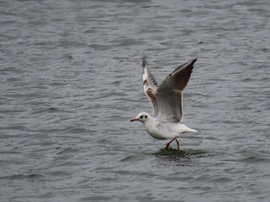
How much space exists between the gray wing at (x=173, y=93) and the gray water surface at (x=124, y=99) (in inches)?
27.6

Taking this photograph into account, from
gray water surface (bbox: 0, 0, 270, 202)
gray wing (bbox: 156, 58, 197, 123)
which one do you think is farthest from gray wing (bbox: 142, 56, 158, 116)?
gray water surface (bbox: 0, 0, 270, 202)

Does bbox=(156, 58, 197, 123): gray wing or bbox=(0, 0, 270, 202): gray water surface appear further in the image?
bbox=(156, 58, 197, 123): gray wing

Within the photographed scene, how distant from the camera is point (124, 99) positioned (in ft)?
55.8

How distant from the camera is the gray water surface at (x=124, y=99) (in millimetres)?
11516

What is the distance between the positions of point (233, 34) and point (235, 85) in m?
4.39

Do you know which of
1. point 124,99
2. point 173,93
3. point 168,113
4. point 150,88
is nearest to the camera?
point 173,93

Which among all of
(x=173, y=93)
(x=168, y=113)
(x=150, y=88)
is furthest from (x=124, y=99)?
(x=173, y=93)

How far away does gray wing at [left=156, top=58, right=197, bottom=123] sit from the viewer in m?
12.3

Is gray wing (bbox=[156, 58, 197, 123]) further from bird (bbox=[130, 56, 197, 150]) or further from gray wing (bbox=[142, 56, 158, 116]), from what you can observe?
gray wing (bbox=[142, 56, 158, 116])

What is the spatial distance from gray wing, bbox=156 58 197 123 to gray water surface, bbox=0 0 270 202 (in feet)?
2.30

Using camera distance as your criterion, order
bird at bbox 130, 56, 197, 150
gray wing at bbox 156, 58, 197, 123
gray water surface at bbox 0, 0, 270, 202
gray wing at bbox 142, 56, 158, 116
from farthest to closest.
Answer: gray wing at bbox 142, 56, 158, 116
bird at bbox 130, 56, 197, 150
gray wing at bbox 156, 58, 197, 123
gray water surface at bbox 0, 0, 270, 202

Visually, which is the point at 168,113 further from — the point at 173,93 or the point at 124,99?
the point at 124,99

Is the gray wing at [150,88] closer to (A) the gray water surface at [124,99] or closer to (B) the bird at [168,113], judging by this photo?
(B) the bird at [168,113]

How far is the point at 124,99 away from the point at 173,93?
4.52m
